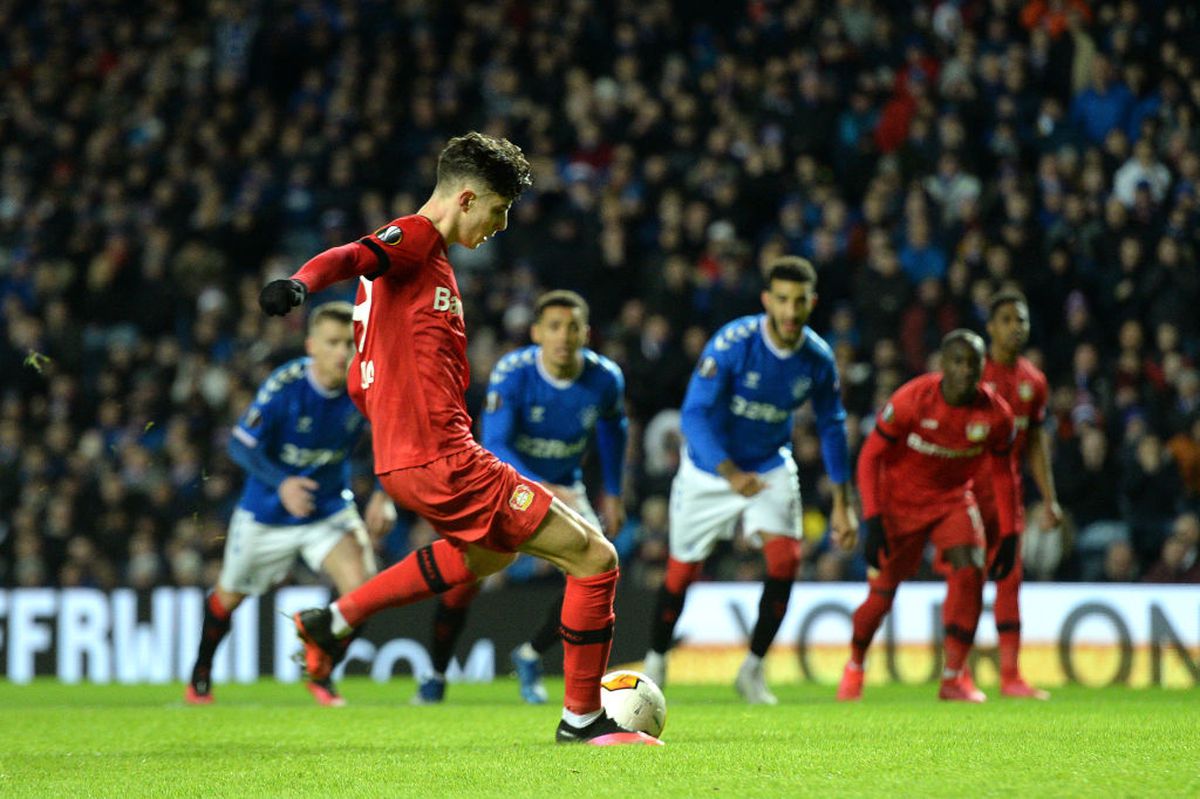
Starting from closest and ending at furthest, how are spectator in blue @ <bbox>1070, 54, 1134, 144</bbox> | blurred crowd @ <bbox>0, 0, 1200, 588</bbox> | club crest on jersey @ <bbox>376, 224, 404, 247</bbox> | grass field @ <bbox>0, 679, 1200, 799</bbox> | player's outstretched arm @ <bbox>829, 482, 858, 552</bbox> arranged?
grass field @ <bbox>0, 679, 1200, 799</bbox> → club crest on jersey @ <bbox>376, 224, 404, 247</bbox> → player's outstretched arm @ <bbox>829, 482, 858, 552</bbox> → blurred crowd @ <bbox>0, 0, 1200, 588</bbox> → spectator in blue @ <bbox>1070, 54, 1134, 144</bbox>

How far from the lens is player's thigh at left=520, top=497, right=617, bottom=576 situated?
577 cm

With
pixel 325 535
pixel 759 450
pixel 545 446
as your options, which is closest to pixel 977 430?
pixel 759 450

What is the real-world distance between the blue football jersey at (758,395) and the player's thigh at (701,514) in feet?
0.62

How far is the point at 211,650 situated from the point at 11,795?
15.4 ft

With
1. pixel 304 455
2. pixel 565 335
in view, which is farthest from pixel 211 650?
pixel 565 335

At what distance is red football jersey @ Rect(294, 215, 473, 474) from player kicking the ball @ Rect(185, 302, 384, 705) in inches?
125

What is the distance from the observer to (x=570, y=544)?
19.0 feet

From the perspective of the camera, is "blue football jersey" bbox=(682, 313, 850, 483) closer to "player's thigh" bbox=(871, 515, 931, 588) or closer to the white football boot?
"player's thigh" bbox=(871, 515, 931, 588)

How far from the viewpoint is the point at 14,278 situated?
Answer: 53.6ft

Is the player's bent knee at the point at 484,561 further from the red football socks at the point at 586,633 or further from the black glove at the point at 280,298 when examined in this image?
the black glove at the point at 280,298

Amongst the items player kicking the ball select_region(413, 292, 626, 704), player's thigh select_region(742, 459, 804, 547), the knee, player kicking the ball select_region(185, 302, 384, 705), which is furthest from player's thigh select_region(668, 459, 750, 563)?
player kicking the ball select_region(185, 302, 384, 705)

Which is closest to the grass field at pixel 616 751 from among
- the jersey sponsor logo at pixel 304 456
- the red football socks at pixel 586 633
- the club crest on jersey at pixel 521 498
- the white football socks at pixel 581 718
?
the white football socks at pixel 581 718

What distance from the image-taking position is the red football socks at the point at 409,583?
258 inches

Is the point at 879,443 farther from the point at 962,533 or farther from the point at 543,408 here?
the point at 543,408
